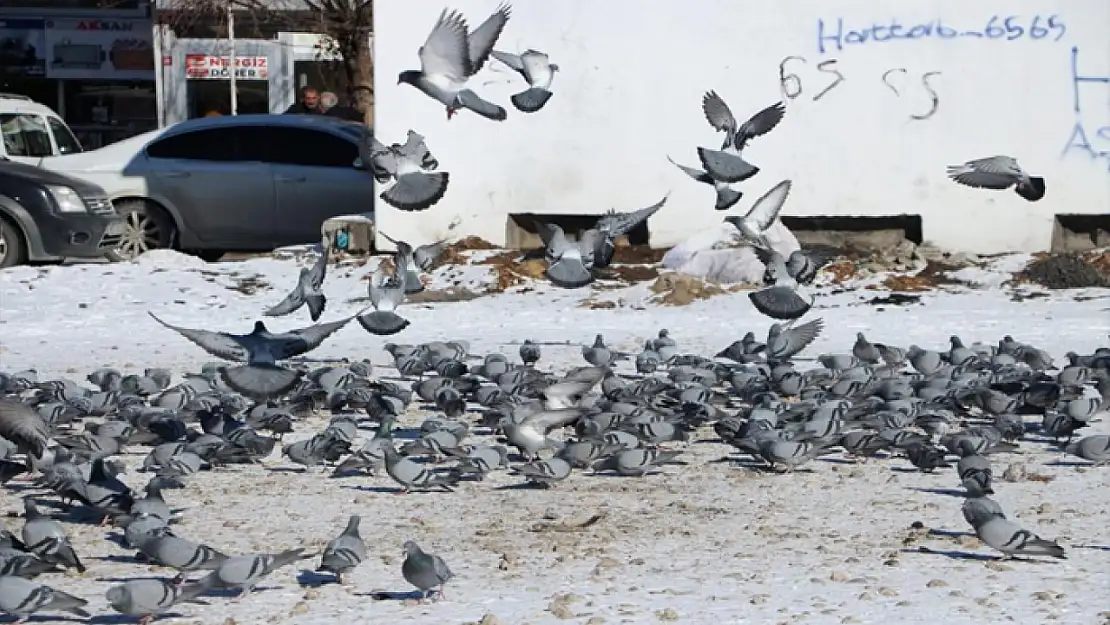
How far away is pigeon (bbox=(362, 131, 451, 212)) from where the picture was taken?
443 inches

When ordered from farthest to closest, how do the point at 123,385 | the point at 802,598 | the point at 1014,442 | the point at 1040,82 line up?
the point at 1040,82 → the point at 123,385 → the point at 1014,442 → the point at 802,598

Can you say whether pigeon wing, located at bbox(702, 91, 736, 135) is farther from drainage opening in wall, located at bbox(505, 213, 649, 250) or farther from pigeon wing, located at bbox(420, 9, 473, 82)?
drainage opening in wall, located at bbox(505, 213, 649, 250)

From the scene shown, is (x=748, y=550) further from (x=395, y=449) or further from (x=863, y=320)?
(x=863, y=320)

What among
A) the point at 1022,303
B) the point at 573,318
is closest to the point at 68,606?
the point at 573,318

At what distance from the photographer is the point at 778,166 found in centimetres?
1630

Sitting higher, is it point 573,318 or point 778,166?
point 778,166

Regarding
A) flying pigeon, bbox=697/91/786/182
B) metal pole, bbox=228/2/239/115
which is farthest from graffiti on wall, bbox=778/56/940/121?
metal pole, bbox=228/2/239/115

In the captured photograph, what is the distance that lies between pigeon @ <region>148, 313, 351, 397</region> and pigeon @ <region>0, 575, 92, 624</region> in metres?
3.53

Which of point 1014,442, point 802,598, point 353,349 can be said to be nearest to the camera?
point 802,598

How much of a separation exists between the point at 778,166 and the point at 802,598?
11.1 meters

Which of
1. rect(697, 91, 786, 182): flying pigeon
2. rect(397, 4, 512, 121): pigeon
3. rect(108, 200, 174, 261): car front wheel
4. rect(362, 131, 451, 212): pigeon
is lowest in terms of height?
rect(108, 200, 174, 261): car front wheel

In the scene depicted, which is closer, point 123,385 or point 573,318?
point 123,385

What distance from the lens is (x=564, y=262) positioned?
1129 cm

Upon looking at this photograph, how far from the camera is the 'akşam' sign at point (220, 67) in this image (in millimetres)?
28578
